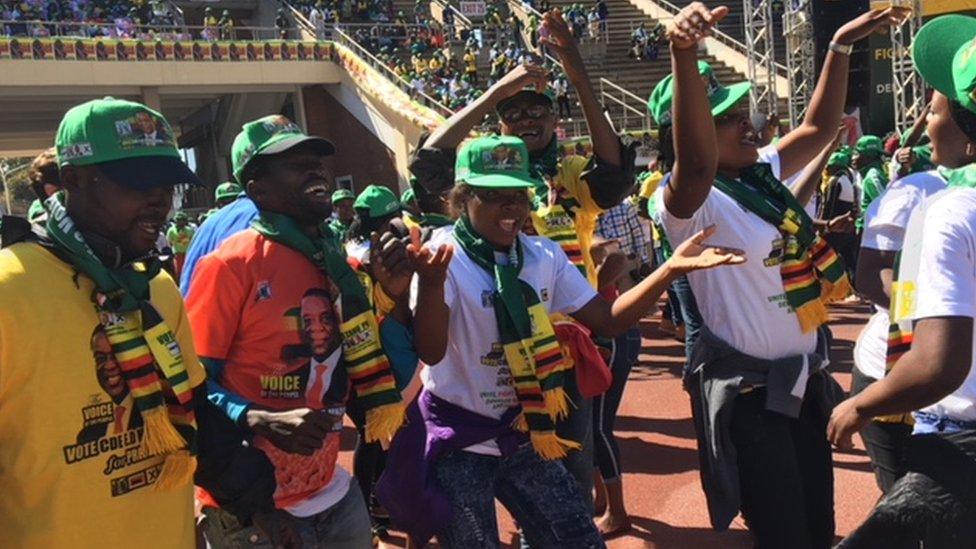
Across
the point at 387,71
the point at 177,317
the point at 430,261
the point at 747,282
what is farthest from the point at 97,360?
the point at 387,71

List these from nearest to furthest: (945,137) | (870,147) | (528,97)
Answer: (945,137)
(528,97)
(870,147)

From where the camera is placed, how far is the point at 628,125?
83.0ft

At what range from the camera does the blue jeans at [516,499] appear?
288 centimetres

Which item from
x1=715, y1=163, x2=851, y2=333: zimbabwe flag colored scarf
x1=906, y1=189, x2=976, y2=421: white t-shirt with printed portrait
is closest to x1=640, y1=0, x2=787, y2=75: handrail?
x1=715, y1=163, x2=851, y2=333: zimbabwe flag colored scarf

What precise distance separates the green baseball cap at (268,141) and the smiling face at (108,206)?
1.74 feet

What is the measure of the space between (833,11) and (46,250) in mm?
16692

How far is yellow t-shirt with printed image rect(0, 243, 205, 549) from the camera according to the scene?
2.07 m

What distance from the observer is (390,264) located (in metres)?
Result: 2.75

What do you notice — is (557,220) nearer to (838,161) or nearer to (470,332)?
(470,332)

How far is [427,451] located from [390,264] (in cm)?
65

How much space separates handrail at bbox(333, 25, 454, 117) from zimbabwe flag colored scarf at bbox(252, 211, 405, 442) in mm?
21155

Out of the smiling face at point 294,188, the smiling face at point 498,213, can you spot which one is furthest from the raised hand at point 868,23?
the smiling face at point 294,188

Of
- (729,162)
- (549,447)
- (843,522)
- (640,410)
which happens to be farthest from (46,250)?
(640,410)

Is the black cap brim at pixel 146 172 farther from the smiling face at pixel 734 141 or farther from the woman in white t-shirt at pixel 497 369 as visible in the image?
the smiling face at pixel 734 141
